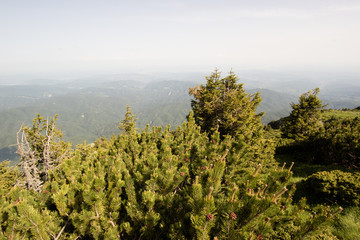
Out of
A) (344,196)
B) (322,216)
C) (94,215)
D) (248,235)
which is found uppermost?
(322,216)

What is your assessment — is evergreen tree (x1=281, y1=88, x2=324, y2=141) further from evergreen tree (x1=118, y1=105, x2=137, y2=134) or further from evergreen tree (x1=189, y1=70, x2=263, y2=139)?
evergreen tree (x1=118, y1=105, x2=137, y2=134)

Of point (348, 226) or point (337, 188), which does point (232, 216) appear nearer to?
point (348, 226)

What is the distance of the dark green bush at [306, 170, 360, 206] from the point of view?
5852 mm

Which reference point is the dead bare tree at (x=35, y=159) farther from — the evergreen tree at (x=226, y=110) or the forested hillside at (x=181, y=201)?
the evergreen tree at (x=226, y=110)

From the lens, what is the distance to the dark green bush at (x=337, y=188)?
5852mm

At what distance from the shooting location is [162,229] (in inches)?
128

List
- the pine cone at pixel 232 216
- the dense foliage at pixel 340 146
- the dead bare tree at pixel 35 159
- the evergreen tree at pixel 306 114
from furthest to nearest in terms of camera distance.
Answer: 1. the evergreen tree at pixel 306 114
2. the dense foliage at pixel 340 146
3. the dead bare tree at pixel 35 159
4. the pine cone at pixel 232 216

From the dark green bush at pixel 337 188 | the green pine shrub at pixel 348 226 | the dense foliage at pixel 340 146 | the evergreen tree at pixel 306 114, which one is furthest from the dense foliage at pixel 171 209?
the evergreen tree at pixel 306 114

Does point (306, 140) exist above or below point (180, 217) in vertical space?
below

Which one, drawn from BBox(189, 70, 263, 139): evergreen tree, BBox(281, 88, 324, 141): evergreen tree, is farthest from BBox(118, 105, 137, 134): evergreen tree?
BBox(281, 88, 324, 141): evergreen tree

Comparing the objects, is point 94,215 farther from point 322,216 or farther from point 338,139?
point 338,139

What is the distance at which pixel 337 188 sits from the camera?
6.18 metres

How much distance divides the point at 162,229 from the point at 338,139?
40.8ft

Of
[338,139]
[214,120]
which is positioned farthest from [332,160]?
[214,120]
